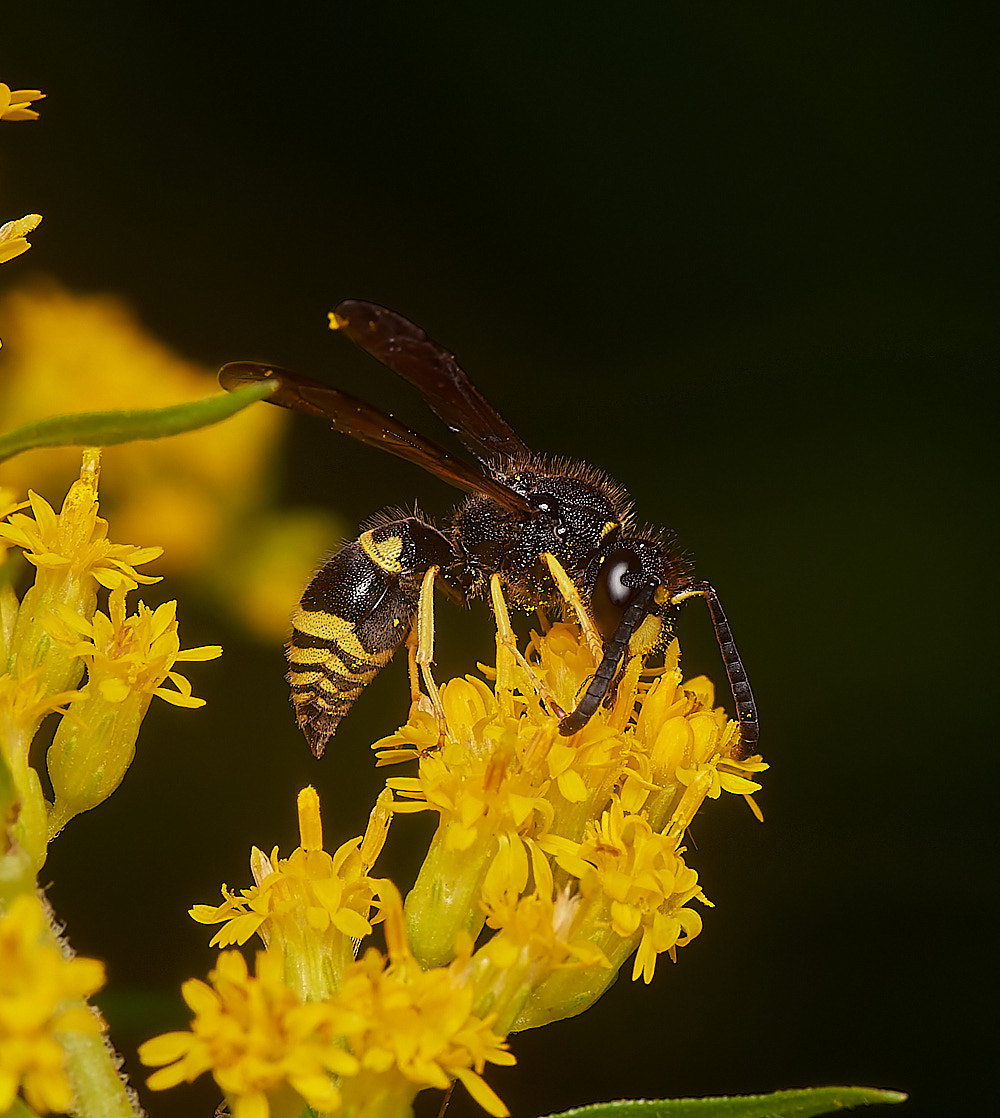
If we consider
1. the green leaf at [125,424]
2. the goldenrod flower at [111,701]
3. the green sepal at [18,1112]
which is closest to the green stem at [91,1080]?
the green sepal at [18,1112]

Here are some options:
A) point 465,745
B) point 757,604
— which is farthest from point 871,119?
point 465,745

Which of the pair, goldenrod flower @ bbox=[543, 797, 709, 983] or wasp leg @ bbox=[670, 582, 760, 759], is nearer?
goldenrod flower @ bbox=[543, 797, 709, 983]

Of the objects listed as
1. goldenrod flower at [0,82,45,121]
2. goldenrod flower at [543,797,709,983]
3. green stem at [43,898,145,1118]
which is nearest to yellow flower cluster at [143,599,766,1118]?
goldenrod flower at [543,797,709,983]

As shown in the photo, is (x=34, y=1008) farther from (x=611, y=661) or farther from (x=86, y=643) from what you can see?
(x=611, y=661)

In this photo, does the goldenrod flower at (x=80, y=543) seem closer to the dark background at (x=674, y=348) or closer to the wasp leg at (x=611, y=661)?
the wasp leg at (x=611, y=661)

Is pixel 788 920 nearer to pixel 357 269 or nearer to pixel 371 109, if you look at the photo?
pixel 357 269

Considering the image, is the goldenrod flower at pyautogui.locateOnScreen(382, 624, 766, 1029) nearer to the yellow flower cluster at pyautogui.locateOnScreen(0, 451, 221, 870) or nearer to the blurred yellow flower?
the yellow flower cluster at pyautogui.locateOnScreen(0, 451, 221, 870)
